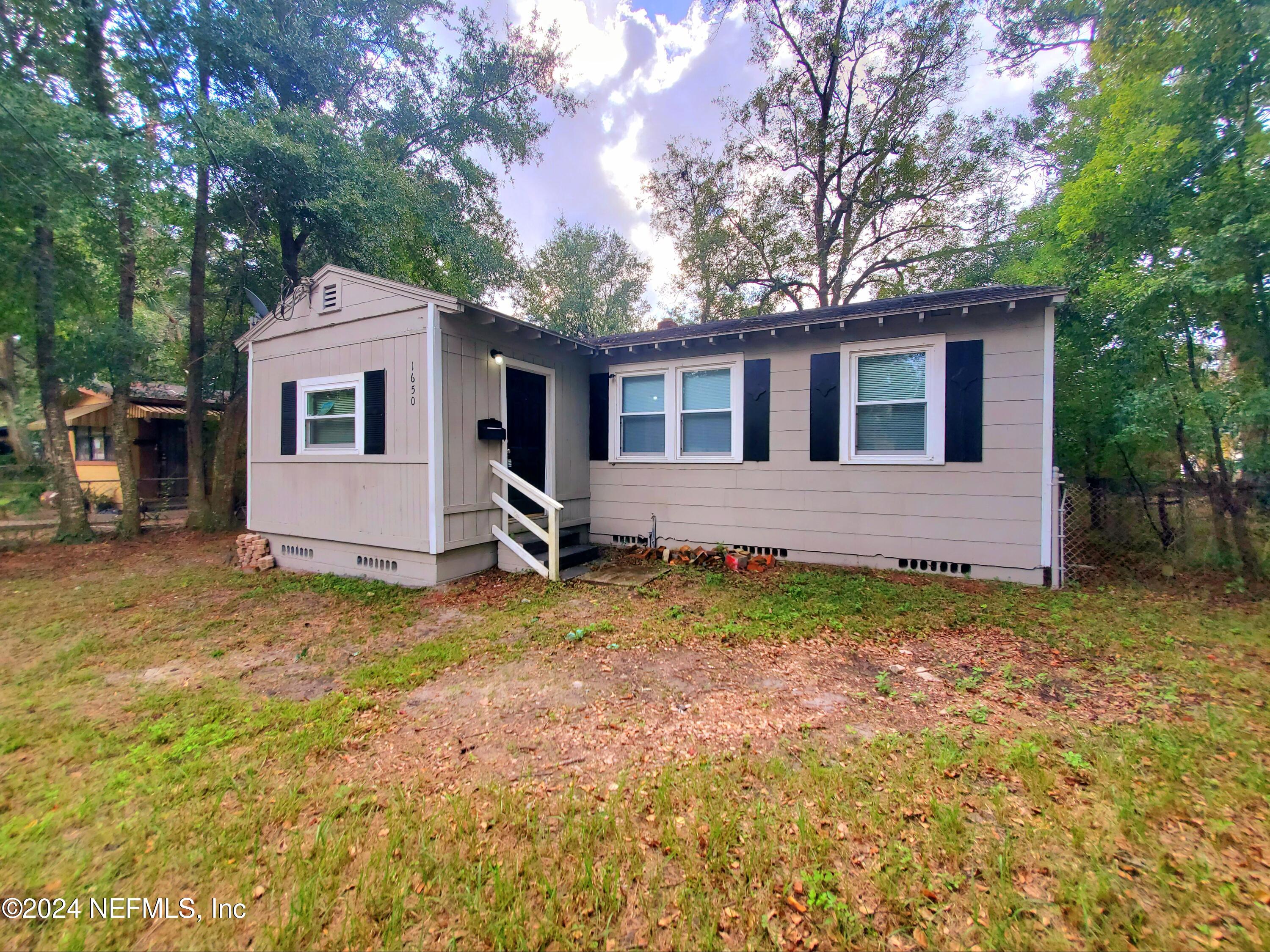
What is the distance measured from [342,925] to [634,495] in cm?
593

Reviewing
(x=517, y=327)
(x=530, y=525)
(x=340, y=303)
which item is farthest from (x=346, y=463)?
(x=517, y=327)

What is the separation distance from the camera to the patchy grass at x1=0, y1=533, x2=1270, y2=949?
159cm

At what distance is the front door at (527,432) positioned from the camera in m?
6.34

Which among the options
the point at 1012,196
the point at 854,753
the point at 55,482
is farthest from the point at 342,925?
the point at 1012,196

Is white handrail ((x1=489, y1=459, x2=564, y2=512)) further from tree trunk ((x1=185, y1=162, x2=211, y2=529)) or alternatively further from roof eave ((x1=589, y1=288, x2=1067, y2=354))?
tree trunk ((x1=185, y1=162, x2=211, y2=529))

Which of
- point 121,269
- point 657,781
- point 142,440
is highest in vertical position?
point 121,269

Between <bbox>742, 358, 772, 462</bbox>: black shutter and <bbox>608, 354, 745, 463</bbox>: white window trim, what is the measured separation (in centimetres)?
6

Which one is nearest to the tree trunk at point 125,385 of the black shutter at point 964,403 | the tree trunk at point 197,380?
the tree trunk at point 197,380

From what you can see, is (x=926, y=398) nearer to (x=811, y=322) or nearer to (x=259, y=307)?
(x=811, y=322)

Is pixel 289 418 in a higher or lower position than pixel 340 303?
lower

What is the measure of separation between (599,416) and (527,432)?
134 cm

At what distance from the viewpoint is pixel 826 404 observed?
6.08 meters

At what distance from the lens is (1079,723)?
2.65 m

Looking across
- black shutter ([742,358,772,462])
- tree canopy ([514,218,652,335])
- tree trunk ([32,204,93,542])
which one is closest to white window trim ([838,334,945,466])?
black shutter ([742,358,772,462])
